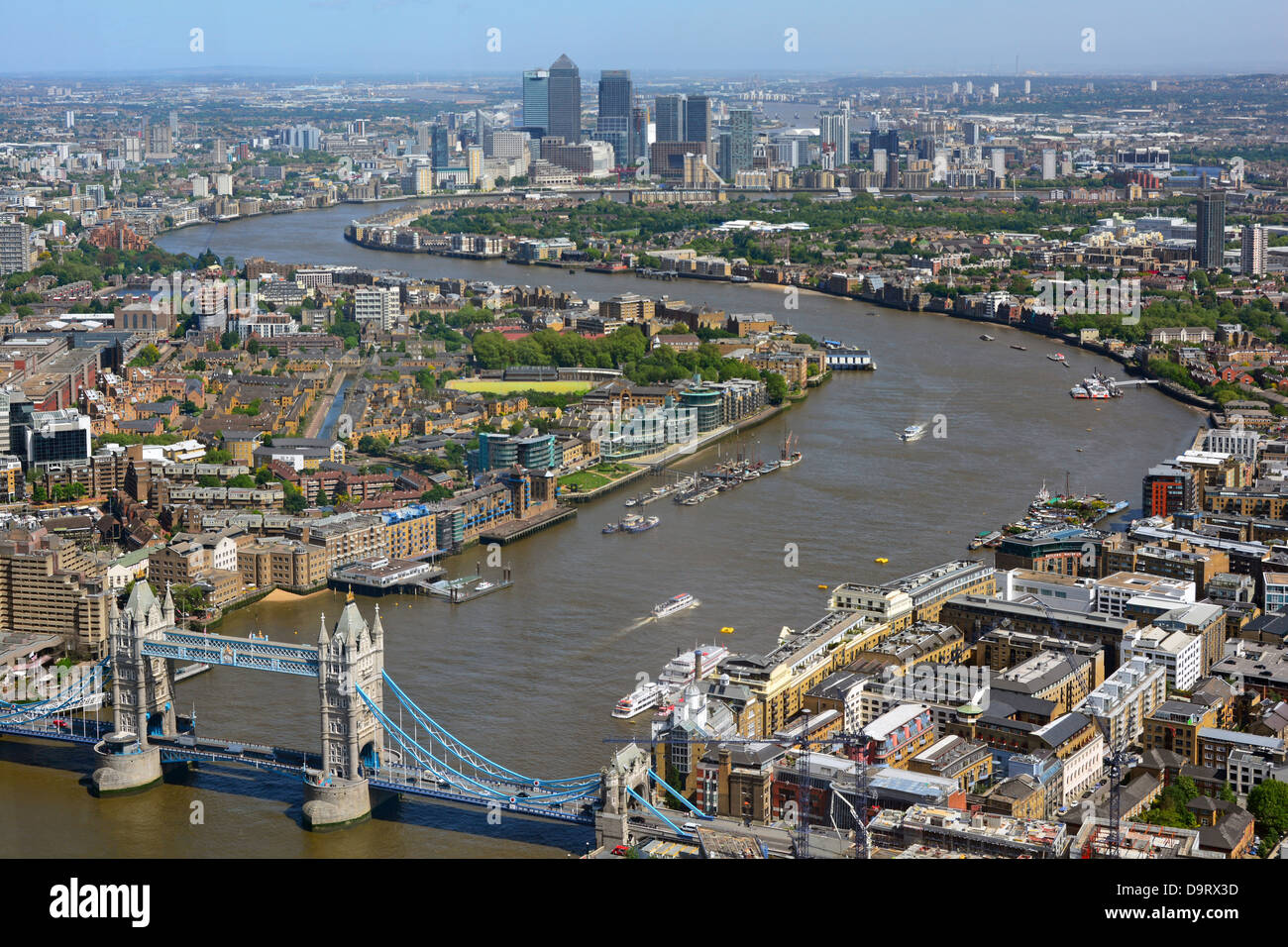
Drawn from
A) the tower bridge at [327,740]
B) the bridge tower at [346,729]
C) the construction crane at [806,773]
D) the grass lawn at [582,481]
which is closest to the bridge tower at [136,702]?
the tower bridge at [327,740]

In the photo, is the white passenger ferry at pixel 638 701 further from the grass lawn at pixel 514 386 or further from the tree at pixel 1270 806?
the grass lawn at pixel 514 386

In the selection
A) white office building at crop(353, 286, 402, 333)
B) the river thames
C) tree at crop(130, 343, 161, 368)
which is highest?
white office building at crop(353, 286, 402, 333)

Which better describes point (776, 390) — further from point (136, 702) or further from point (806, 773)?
point (806, 773)

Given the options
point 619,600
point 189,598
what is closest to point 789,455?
point 619,600

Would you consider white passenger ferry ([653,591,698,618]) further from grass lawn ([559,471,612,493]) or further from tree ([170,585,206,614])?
grass lawn ([559,471,612,493])

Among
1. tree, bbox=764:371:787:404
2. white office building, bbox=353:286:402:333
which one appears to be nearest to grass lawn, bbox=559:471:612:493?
tree, bbox=764:371:787:404
